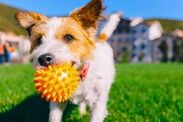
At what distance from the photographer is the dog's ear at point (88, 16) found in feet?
19.0

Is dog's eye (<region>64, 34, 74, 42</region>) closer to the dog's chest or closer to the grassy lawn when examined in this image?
the dog's chest

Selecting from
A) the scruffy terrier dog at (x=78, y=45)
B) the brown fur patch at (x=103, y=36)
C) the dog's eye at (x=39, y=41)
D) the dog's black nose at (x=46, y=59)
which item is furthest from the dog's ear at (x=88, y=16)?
the brown fur patch at (x=103, y=36)

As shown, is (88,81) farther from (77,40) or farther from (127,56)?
(127,56)

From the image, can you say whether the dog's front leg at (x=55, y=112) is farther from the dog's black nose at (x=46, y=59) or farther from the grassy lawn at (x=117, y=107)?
the dog's black nose at (x=46, y=59)

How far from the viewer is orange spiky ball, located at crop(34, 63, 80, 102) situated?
16.5 feet

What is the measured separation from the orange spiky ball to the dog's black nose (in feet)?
0.20

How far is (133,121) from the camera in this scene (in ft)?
21.6

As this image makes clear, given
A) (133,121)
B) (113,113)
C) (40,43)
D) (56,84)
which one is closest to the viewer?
(56,84)

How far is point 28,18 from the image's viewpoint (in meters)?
6.07

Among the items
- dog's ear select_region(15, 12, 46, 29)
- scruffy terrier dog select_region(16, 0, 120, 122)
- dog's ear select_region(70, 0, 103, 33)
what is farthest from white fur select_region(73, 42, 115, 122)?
dog's ear select_region(15, 12, 46, 29)

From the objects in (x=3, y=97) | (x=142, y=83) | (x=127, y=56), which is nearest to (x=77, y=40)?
(x=3, y=97)

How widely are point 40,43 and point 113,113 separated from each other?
215cm

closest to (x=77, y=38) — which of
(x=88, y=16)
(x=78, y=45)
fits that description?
(x=78, y=45)

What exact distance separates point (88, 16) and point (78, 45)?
469 mm
